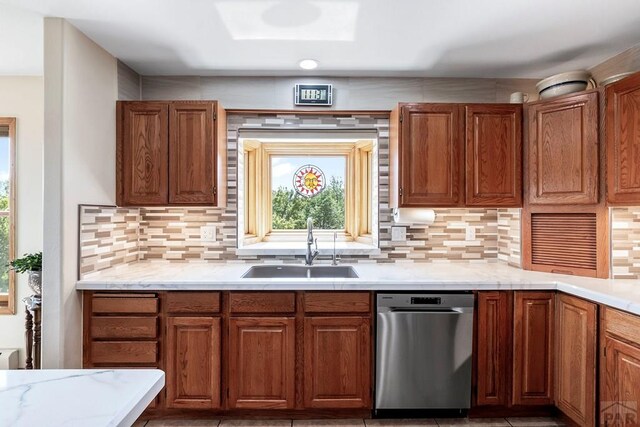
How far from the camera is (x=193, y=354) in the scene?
2227 millimetres

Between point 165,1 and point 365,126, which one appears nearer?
point 165,1

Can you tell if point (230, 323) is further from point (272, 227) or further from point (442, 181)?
point (442, 181)

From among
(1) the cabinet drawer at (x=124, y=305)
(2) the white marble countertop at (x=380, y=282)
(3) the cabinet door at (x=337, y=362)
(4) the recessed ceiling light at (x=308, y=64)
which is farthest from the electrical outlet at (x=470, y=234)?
(1) the cabinet drawer at (x=124, y=305)

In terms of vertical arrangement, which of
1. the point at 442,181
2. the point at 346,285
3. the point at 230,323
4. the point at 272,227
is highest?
the point at 442,181

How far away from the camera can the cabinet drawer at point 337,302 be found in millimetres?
2244

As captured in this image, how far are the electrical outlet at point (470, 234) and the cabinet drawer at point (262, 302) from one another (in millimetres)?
1563

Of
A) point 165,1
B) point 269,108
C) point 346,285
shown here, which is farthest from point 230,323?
point 165,1

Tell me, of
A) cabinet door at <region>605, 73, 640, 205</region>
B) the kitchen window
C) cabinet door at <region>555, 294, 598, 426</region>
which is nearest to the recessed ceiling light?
the kitchen window

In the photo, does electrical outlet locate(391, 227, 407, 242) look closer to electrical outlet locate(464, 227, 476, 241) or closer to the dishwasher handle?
electrical outlet locate(464, 227, 476, 241)

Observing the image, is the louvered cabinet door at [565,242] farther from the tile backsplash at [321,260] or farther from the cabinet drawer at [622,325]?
the cabinet drawer at [622,325]

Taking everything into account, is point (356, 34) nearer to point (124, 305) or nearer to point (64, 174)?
point (64, 174)

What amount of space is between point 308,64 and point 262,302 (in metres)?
1.66

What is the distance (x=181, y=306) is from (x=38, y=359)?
3.38 ft

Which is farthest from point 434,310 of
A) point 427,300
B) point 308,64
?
point 308,64
